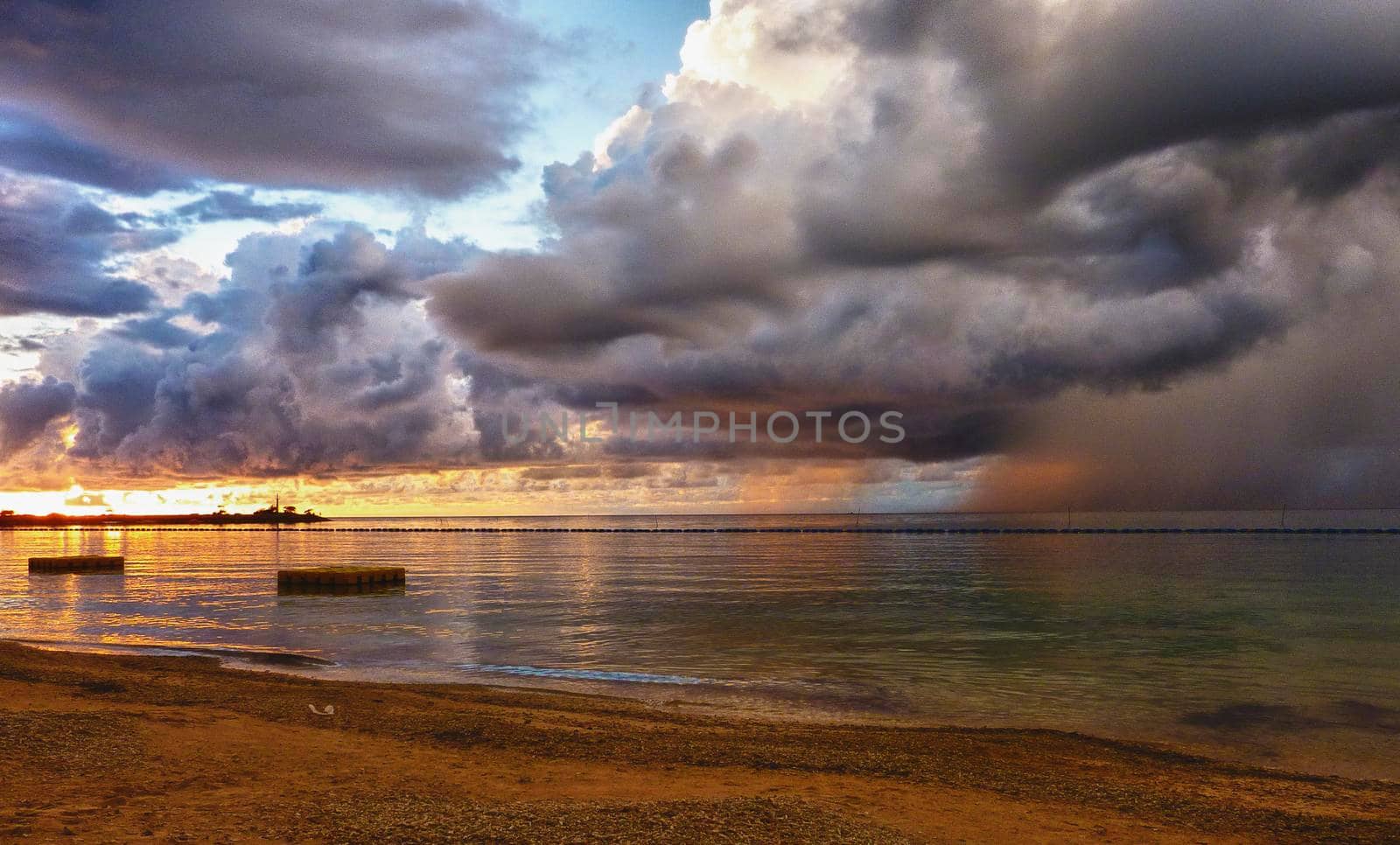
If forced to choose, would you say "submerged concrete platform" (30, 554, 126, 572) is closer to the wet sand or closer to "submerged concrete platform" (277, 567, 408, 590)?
"submerged concrete platform" (277, 567, 408, 590)

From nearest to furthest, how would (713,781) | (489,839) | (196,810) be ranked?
(489,839), (196,810), (713,781)

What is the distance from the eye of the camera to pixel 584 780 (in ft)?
47.8

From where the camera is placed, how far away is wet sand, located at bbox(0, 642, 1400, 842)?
11750 mm

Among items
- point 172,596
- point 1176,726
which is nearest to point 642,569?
point 172,596

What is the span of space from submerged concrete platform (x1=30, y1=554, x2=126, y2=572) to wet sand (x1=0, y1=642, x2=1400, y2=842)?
88847 millimetres

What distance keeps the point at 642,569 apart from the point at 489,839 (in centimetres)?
9458

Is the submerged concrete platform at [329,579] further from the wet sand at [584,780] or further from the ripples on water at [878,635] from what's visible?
the wet sand at [584,780]

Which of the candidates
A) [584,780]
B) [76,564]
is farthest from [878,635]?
[76,564]

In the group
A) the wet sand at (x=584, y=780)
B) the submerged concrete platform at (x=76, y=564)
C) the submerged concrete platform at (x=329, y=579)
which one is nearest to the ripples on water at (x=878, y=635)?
the submerged concrete platform at (x=329, y=579)

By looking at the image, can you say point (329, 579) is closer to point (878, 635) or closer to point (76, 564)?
point (76, 564)

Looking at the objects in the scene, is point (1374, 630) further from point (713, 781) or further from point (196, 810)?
point (196, 810)

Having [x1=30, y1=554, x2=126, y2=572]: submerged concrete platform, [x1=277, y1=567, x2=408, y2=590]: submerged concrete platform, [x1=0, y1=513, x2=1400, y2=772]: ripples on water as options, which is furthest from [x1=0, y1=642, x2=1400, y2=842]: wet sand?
[x1=30, y1=554, x2=126, y2=572]: submerged concrete platform

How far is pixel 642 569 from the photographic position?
104625 millimetres

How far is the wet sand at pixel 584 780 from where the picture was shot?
11.8 m
